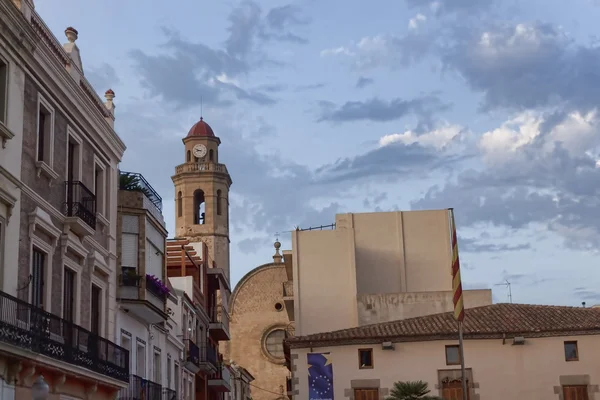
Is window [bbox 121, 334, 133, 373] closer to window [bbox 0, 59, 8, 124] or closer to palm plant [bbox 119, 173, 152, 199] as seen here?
palm plant [bbox 119, 173, 152, 199]

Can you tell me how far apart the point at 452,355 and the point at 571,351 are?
459 centimetres

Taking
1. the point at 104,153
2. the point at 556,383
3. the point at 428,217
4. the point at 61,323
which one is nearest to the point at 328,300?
the point at 428,217

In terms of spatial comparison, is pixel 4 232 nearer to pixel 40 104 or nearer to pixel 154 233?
pixel 40 104

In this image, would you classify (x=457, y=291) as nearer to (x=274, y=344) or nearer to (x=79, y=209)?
(x=79, y=209)

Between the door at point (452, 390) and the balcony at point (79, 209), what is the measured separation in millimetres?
18720

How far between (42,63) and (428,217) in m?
32.5

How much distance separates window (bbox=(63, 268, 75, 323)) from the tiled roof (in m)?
17.7

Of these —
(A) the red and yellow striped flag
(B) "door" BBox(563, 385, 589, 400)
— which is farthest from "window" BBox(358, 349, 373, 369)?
(A) the red and yellow striped flag

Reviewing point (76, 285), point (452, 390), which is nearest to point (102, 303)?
point (76, 285)

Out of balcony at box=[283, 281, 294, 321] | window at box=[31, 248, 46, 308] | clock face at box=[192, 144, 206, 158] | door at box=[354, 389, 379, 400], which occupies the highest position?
clock face at box=[192, 144, 206, 158]

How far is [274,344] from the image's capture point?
230 ft

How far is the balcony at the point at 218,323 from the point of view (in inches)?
1823

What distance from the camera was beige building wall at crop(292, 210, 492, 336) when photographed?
159ft

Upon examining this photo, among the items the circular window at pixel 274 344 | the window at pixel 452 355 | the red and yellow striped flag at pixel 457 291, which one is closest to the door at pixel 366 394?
the window at pixel 452 355
